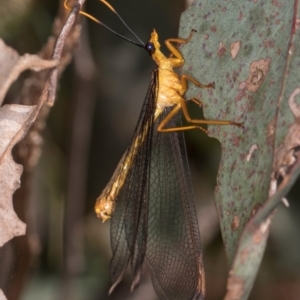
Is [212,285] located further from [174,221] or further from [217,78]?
[217,78]

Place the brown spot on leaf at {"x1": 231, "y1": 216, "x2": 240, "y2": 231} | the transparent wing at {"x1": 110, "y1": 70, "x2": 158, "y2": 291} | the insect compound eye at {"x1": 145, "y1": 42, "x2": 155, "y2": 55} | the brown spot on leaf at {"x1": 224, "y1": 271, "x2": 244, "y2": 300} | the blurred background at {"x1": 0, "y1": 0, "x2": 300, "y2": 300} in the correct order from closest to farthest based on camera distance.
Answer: the brown spot on leaf at {"x1": 224, "y1": 271, "x2": 244, "y2": 300}
the brown spot on leaf at {"x1": 231, "y1": 216, "x2": 240, "y2": 231}
the transparent wing at {"x1": 110, "y1": 70, "x2": 158, "y2": 291}
the insect compound eye at {"x1": 145, "y1": 42, "x2": 155, "y2": 55}
the blurred background at {"x1": 0, "y1": 0, "x2": 300, "y2": 300}

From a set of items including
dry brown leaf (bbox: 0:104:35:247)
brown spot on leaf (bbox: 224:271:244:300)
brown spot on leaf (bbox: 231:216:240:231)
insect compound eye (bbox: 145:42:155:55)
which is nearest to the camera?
brown spot on leaf (bbox: 224:271:244:300)

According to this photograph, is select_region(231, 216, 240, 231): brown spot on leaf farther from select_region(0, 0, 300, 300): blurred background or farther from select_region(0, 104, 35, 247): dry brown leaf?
select_region(0, 0, 300, 300): blurred background

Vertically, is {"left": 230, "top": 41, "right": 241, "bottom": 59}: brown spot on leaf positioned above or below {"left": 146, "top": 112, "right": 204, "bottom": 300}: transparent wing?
above

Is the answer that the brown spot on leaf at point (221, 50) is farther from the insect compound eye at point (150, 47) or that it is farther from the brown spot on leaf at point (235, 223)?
the insect compound eye at point (150, 47)

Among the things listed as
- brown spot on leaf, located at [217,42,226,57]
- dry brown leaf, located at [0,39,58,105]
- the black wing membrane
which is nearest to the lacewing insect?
the black wing membrane

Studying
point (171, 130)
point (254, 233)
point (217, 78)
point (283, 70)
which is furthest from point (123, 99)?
point (254, 233)
